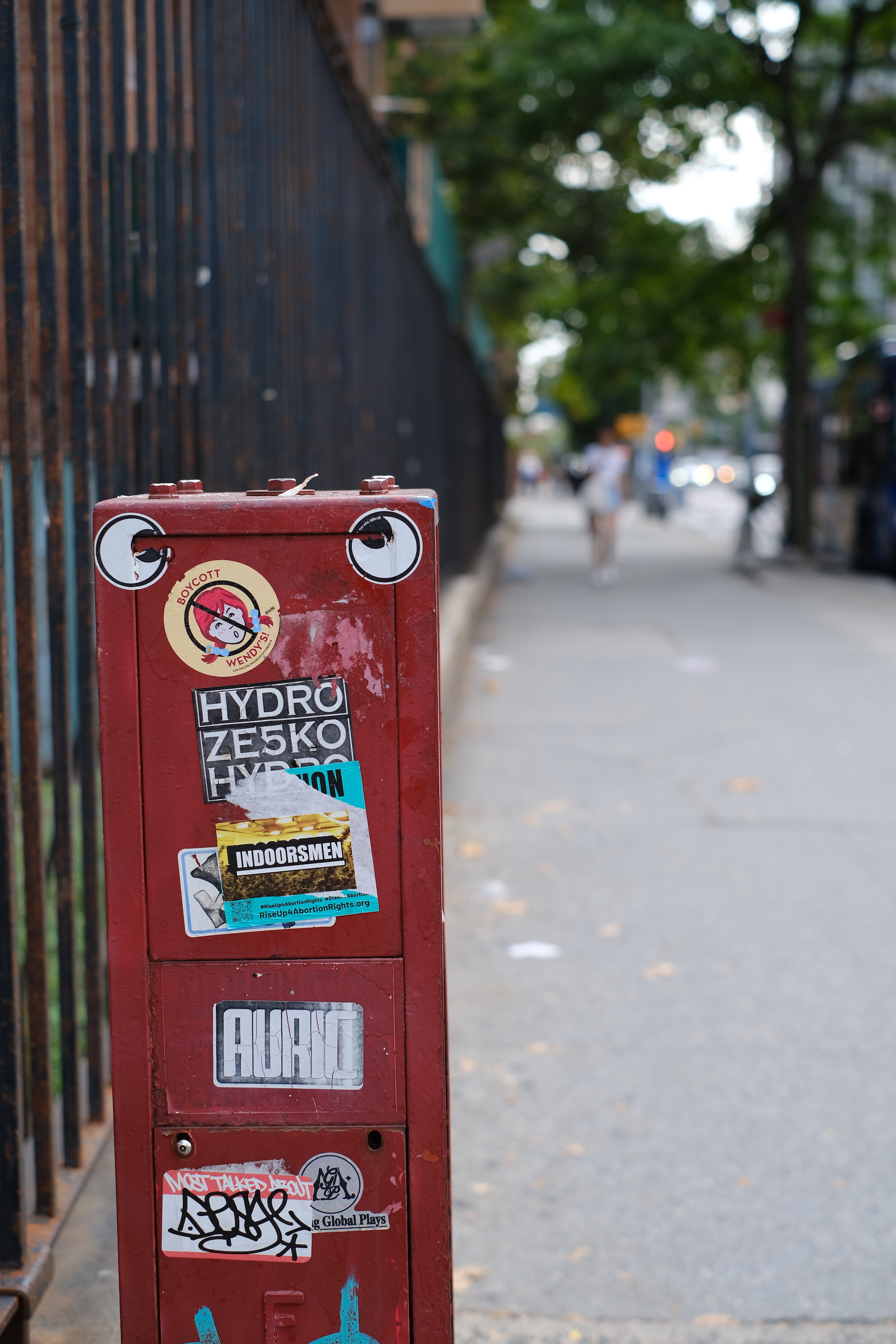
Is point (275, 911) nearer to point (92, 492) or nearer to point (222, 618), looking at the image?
point (222, 618)

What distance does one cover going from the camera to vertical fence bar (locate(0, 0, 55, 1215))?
2557 mm

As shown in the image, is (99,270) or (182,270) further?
(182,270)

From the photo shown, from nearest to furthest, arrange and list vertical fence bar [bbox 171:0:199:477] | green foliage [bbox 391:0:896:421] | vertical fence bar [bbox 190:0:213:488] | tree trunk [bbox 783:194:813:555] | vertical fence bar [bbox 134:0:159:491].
Result: vertical fence bar [bbox 134:0:159:491] < vertical fence bar [bbox 171:0:199:477] < vertical fence bar [bbox 190:0:213:488] < green foliage [bbox 391:0:896:421] < tree trunk [bbox 783:194:813:555]

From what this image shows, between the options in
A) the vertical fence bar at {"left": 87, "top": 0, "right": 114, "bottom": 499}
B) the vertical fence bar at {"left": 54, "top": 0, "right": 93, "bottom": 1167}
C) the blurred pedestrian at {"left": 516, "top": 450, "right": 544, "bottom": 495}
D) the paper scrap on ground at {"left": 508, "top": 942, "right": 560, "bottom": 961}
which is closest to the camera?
the vertical fence bar at {"left": 54, "top": 0, "right": 93, "bottom": 1167}

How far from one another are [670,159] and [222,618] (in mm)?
23258

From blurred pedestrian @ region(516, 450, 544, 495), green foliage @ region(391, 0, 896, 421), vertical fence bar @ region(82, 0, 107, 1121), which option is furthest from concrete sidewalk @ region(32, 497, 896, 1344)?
blurred pedestrian @ region(516, 450, 544, 495)

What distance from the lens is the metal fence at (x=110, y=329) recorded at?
8.84 ft

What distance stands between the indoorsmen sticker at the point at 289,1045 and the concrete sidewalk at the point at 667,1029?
1.00 meters

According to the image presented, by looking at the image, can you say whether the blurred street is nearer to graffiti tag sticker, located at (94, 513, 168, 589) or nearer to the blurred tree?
graffiti tag sticker, located at (94, 513, 168, 589)

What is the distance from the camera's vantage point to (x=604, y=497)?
18.7 m

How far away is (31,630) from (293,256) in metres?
2.61

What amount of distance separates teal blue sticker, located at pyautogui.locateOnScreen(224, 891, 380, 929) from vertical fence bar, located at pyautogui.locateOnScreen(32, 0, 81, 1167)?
1.01 meters

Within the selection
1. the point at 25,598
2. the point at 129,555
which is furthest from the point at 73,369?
the point at 129,555

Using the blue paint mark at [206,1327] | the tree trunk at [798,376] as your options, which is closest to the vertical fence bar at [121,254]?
the blue paint mark at [206,1327]
